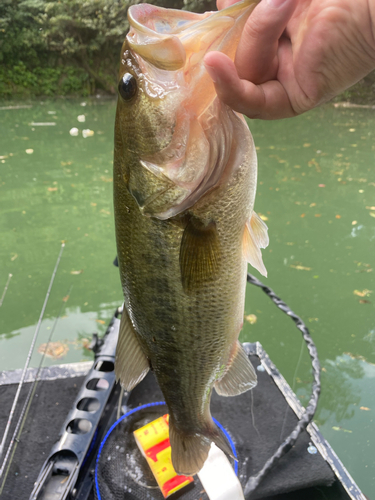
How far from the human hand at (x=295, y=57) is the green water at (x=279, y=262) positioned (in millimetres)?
1972

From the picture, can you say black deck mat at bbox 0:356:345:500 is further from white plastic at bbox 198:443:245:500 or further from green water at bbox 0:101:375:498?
green water at bbox 0:101:375:498

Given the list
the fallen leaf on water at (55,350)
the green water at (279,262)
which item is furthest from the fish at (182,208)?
the fallen leaf on water at (55,350)

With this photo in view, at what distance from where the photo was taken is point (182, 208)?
910 mm

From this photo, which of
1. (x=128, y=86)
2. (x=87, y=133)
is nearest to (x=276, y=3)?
(x=128, y=86)

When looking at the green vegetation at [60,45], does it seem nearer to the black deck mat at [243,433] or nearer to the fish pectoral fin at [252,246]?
the black deck mat at [243,433]

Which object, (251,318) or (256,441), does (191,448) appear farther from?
(251,318)

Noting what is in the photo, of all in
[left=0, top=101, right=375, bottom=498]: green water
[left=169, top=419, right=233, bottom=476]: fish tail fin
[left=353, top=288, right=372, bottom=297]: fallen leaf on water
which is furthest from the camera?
[left=353, top=288, right=372, bottom=297]: fallen leaf on water

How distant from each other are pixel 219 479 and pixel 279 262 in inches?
104

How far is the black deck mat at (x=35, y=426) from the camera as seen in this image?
1.58m

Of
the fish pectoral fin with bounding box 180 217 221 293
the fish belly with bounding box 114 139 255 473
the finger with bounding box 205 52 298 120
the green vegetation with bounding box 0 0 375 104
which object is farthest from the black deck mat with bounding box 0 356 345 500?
the green vegetation with bounding box 0 0 375 104

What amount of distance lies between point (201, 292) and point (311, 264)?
2.93 metres

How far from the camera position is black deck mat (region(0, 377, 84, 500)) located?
62.1 inches

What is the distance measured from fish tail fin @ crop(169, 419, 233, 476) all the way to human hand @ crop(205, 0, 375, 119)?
99 centimetres

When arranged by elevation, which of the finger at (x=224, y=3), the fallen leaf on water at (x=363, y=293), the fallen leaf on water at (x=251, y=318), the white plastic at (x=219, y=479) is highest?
the finger at (x=224, y=3)
